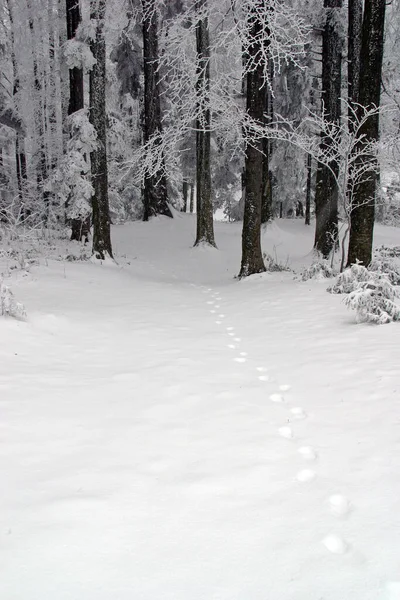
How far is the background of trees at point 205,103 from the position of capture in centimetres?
866

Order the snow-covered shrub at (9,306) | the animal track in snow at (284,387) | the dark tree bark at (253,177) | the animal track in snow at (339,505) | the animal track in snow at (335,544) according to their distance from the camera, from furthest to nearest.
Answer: the dark tree bark at (253,177) < the snow-covered shrub at (9,306) < the animal track in snow at (284,387) < the animal track in snow at (339,505) < the animal track in snow at (335,544)

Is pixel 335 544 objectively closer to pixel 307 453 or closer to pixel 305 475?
pixel 305 475

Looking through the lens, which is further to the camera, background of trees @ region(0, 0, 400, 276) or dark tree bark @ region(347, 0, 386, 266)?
background of trees @ region(0, 0, 400, 276)

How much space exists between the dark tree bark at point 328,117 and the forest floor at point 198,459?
652cm

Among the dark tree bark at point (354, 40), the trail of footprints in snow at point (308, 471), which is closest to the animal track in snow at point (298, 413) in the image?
the trail of footprints in snow at point (308, 471)

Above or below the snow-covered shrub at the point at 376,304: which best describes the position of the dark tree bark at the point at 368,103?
above

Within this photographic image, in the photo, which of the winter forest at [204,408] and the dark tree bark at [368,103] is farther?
the dark tree bark at [368,103]

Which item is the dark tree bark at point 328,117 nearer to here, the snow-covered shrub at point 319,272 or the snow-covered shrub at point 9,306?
the snow-covered shrub at point 319,272

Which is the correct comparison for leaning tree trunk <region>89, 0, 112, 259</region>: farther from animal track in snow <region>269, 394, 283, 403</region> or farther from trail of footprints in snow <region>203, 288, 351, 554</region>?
animal track in snow <region>269, 394, 283, 403</region>

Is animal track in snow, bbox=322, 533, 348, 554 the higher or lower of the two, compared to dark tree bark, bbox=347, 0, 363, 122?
lower

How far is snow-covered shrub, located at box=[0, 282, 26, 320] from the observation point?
17.9ft

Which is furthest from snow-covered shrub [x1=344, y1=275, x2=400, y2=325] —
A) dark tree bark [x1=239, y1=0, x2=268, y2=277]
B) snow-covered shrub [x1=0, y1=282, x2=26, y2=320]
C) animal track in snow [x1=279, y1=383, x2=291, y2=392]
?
dark tree bark [x1=239, y1=0, x2=268, y2=277]

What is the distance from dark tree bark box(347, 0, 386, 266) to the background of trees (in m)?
0.02

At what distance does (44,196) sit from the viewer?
17594 mm
